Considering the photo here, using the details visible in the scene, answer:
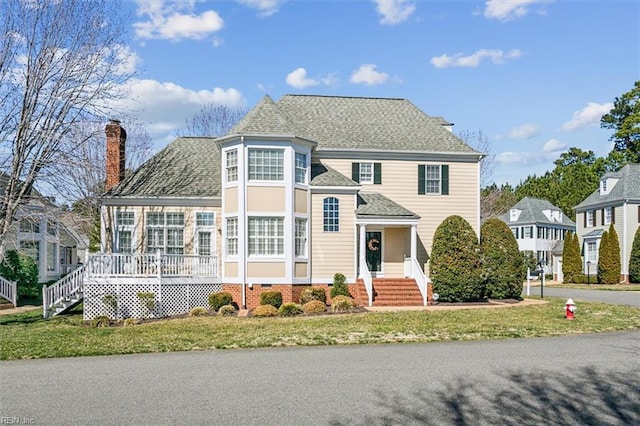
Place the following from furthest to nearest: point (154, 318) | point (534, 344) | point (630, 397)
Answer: point (154, 318) → point (534, 344) → point (630, 397)

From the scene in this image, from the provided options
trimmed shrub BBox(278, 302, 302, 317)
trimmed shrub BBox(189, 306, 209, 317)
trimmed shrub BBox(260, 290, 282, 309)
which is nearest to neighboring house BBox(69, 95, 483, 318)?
trimmed shrub BBox(260, 290, 282, 309)

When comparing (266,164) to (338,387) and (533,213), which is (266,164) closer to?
(338,387)

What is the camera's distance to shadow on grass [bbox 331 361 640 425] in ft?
23.9

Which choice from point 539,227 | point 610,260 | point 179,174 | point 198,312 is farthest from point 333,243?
point 539,227

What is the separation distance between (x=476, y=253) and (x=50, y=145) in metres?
15.9

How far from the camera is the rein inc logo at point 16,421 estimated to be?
23.9ft

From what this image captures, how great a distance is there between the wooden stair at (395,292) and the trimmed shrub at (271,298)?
343cm

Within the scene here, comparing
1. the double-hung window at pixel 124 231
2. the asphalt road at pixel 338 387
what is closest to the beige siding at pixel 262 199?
the double-hung window at pixel 124 231

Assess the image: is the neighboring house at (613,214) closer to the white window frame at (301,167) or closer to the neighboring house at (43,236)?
the white window frame at (301,167)

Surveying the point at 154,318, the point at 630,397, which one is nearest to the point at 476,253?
the point at 154,318

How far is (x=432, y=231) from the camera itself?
25.4 m

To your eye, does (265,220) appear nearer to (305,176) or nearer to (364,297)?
(305,176)

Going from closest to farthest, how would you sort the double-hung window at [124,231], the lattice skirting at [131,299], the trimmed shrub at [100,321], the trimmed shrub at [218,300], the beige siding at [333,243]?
the trimmed shrub at [100,321], the lattice skirting at [131,299], the trimmed shrub at [218,300], the beige siding at [333,243], the double-hung window at [124,231]

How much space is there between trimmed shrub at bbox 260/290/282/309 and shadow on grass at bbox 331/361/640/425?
39.1ft
